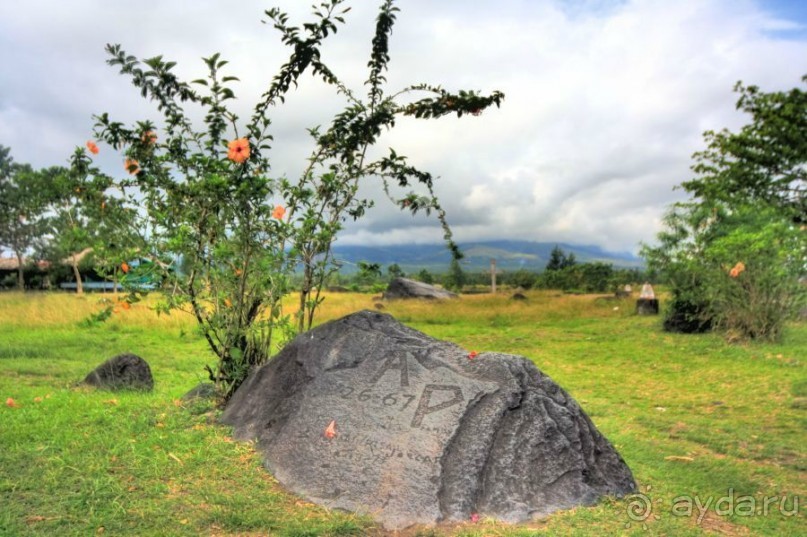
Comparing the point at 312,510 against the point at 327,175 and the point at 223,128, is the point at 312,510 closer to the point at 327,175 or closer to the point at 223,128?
the point at 327,175

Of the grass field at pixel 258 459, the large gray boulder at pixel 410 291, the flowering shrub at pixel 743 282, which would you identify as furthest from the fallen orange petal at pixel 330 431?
the large gray boulder at pixel 410 291

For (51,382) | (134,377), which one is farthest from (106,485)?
(51,382)

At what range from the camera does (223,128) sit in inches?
233

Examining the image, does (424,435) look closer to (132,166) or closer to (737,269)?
(132,166)

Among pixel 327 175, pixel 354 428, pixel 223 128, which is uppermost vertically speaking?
pixel 223 128

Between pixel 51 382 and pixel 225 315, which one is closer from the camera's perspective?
pixel 225 315

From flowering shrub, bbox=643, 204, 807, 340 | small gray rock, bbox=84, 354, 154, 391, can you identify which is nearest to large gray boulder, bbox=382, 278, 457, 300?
flowering shrub, bbox=643, 204, 807, 340

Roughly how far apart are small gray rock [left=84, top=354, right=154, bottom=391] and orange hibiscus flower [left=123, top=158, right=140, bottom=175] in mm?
3046

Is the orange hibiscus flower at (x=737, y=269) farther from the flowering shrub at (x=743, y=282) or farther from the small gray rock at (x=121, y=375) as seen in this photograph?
the small gray rock at (x=121, y=375)

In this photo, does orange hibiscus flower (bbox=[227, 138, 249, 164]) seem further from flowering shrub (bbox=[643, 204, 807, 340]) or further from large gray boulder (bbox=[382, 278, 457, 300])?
large gray boulder (bbox=[382, 278, 457, 300])

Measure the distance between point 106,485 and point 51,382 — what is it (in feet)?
15.4

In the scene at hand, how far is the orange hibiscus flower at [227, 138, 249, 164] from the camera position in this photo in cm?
511

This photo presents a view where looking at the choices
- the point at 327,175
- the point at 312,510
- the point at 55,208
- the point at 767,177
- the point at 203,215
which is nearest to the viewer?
the point at 312,510

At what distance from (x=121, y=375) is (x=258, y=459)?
3.82 meters
